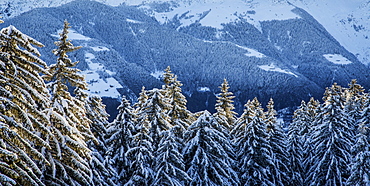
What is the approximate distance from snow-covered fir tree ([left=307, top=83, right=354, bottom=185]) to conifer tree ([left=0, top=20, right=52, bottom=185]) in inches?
940

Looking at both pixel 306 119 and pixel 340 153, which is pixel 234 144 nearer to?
pixel 340 153

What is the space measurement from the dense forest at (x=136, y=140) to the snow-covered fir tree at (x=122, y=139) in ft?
0.23

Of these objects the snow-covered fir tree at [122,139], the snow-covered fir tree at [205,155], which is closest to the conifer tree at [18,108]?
the snow-covered fir tree at [122,139]

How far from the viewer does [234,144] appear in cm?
2636

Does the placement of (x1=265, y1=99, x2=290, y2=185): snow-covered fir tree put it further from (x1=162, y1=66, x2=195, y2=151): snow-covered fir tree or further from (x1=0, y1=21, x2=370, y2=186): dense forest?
(x1=162, y1=66, x2=195, y2=151): snow-covered fir tree

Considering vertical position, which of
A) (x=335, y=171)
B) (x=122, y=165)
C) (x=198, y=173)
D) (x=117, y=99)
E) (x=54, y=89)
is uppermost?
(x=117, y=99)

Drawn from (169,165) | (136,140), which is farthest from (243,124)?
(136,140)

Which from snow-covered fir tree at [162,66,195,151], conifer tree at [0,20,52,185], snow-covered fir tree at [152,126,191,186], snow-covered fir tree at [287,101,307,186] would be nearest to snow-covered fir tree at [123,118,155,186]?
snow-covered fir tree at [152,126,191,186]

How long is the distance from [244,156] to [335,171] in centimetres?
845

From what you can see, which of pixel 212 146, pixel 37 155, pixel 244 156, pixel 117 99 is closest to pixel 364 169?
pixel 244 156

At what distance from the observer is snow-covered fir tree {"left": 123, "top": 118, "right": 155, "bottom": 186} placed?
19875mm

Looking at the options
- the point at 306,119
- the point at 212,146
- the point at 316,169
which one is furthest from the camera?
the point at 306,119

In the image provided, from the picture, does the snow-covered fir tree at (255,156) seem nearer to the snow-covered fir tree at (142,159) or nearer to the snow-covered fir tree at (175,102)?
the snow-covered fir tree at (175,102)

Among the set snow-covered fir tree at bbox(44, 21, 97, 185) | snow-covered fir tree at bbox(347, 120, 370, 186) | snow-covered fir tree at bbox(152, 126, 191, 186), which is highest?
snow-covered fir tree at bbox(44, 21, 97, 185)
